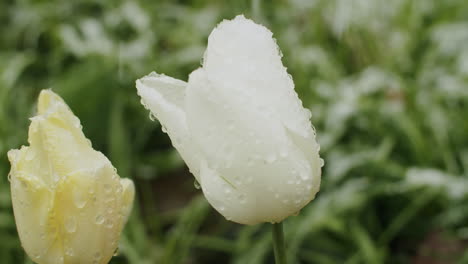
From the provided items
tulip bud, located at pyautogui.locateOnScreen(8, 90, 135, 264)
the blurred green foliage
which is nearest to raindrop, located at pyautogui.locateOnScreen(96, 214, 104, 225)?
tulip bud, located at pyautogui.locateOnScreen(8, 90, 135, 264)

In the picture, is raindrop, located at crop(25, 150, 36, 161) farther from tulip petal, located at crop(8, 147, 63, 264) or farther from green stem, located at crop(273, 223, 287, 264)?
green stem, located at crop(273, 223, 287, 264)

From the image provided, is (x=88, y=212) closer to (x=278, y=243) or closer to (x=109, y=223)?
(x=109, y=223)

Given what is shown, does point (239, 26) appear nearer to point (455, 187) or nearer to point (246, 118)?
point (246, 118)

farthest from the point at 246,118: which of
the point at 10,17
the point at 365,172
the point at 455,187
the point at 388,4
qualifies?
the point at 10,17

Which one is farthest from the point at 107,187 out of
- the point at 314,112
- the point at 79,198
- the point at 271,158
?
the point at 314,112

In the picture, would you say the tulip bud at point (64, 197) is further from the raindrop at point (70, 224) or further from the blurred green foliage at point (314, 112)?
the blurred green foliage at point (314, 112)

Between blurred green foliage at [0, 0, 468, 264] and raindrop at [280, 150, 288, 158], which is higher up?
raindrop at [280, 150, 288, 158]

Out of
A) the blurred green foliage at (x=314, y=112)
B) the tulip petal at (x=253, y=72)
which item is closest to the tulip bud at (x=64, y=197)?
the tulip petal at (x=253, y=72)
